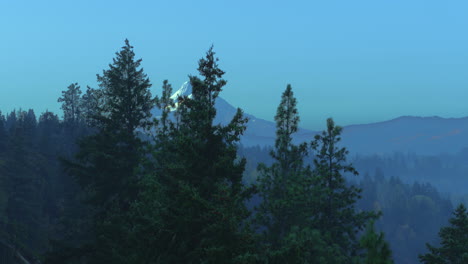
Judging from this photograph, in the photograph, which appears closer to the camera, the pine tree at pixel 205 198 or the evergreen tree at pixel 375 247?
the evergreen tree at pixel 375 247

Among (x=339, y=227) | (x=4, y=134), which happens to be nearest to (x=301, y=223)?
(x=339, y=227)

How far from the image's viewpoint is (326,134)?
26.5m

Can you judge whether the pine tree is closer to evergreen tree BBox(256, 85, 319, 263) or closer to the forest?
the forest

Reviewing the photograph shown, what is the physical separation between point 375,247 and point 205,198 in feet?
18.9

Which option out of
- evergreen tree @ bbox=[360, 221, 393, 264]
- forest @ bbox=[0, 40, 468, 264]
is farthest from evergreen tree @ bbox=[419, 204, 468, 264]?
evergreen tree @ bbox=[360, 221, 393, 264]

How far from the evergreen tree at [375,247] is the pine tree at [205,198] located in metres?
3.24

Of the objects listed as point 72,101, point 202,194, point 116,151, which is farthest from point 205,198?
point 72,101

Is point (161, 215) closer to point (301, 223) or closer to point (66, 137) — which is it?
point (301, 223)

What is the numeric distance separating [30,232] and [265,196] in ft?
135

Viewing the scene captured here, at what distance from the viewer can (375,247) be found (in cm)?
1069

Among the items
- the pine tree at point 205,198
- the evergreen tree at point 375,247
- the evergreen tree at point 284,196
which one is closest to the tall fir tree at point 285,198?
the evergreen tree at point 284,196

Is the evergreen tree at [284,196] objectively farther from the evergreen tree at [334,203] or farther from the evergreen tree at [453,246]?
the evergreen tree at [453,246]

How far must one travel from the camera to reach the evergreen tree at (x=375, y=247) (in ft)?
34.8

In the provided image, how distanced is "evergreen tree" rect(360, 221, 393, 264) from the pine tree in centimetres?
324
